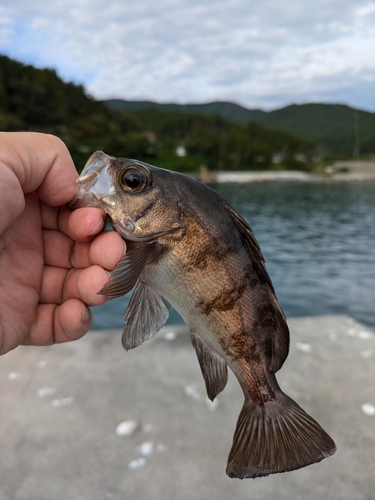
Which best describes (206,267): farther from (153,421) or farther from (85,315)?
(153,421)

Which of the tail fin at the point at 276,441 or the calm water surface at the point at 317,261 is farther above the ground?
the tail fin at the point at 276,441

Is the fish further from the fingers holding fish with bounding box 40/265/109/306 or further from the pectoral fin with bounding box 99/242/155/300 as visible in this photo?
the fingers holding fish with bounding box 40/265/109/306

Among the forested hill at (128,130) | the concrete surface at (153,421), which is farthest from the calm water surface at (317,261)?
the forested hill at (128,130)

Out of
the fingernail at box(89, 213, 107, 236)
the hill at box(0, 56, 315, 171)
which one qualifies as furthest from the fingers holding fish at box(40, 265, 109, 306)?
the hill at box(0, 56, 315, 171)

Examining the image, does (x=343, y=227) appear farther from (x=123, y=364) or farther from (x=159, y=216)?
(x=159, y=216)

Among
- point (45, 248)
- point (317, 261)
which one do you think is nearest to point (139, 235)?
point (45, 248)

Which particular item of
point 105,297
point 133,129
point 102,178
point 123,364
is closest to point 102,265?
point 105,297

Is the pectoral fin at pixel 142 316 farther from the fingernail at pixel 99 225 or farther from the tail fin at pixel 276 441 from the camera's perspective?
the tail fin at pixel 276 441
